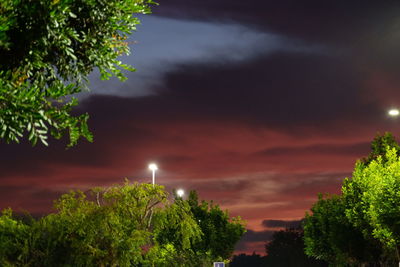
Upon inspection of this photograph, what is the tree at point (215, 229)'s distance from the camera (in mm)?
63875

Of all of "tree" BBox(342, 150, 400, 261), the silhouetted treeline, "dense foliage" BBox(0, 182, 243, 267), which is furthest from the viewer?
the silhouetted treeline

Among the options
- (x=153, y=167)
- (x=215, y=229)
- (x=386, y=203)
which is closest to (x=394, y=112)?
(x=386, y=203)

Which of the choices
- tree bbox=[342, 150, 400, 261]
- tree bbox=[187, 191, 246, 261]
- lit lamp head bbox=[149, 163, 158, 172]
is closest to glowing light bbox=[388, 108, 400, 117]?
tree bbox=[342, 150, 400, 261]

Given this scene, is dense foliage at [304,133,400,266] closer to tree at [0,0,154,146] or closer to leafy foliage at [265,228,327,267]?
tree at [0,0,154,146]

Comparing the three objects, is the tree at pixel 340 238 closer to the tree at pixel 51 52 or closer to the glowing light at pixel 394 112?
the glowing light at pixel 394 112

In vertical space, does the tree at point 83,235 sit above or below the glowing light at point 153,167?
below

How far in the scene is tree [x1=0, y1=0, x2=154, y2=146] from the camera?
855 cm

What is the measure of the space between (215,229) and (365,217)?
26.2 m

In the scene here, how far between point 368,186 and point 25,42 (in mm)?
32814

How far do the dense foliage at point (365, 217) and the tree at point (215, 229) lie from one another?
10331mm

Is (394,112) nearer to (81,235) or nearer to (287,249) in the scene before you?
(81,235)

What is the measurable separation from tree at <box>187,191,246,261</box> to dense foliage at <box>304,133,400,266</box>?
33.9ft

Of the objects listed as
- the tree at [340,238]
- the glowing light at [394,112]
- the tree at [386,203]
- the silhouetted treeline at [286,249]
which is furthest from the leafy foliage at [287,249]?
the glowing light at [394,112]

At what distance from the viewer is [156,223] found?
27.0 m
